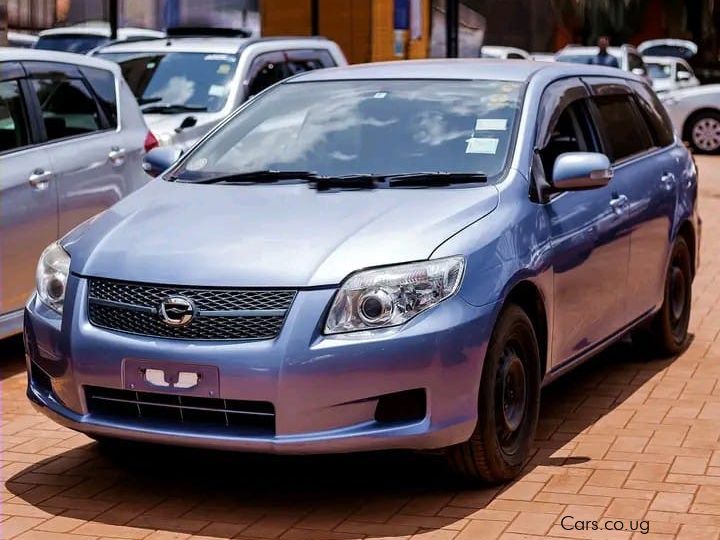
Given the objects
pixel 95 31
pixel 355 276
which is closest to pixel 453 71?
pixel 355 276

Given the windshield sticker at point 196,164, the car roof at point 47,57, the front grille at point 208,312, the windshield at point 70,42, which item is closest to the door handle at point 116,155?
the car roof at point 47,57

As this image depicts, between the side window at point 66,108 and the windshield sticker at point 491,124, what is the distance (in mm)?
2978

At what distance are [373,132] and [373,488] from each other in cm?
155

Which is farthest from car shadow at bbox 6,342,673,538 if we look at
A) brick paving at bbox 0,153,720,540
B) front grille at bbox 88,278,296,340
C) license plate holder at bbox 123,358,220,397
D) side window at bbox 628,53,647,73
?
side window at bbox 628,53,647,73

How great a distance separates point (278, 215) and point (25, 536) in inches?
58.6

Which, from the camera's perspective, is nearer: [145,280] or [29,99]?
[145,280]

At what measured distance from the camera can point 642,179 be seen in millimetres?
7539

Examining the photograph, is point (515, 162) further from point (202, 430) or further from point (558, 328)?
point (202, 430)

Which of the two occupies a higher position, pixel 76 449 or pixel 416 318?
pixel 416 318

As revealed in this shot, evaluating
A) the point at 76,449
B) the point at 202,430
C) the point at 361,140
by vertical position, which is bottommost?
the point at 76,449

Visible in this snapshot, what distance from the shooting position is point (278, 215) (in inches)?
228

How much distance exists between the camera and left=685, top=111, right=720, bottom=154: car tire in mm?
24234

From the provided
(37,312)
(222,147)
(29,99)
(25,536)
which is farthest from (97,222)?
(29,99)

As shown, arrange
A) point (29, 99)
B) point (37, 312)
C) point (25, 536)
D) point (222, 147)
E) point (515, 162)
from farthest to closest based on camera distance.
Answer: point (29, 99) < point (222, 147) < point (515, 162) < point (37, 312) < point (25, 536)
